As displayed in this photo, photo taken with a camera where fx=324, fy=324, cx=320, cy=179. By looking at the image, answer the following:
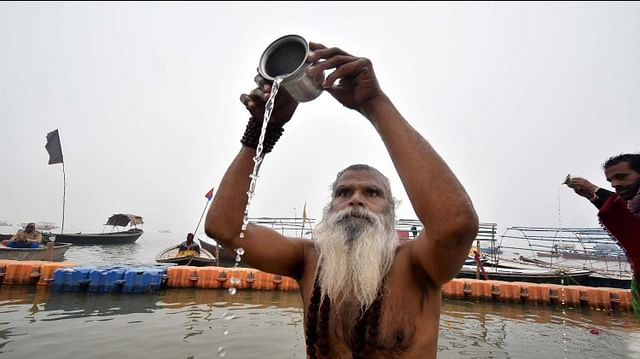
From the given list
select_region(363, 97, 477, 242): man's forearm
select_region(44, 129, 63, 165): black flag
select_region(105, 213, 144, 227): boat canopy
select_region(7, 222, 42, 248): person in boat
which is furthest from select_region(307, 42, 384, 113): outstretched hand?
select_region(105, 213, 144, 227): boat canopy

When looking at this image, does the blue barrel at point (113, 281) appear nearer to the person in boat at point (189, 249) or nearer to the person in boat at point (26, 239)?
the person in boat at point (189, 249)

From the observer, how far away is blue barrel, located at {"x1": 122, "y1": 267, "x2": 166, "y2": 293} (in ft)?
33.3

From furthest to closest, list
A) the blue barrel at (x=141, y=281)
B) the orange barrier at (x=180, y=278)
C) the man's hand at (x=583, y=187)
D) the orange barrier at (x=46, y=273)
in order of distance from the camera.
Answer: the orange barrier at (x=180, y=278) < the orange barrier at (x=46, y=273) < the blue barrel at (x=141, y=281) < the man's hand at (x=583, y=187)

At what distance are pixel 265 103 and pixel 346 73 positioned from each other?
1.95 feet

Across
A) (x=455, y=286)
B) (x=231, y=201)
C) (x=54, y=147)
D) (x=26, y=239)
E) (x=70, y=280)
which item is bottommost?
(x=70, y=280)

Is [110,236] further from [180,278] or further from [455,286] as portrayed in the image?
[455,286]

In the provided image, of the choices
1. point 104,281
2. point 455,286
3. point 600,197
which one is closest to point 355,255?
point 600,197

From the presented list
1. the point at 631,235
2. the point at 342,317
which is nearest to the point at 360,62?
the point at 342,317

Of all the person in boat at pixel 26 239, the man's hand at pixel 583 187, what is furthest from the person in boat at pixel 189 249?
the man's hand at pixel 583 187

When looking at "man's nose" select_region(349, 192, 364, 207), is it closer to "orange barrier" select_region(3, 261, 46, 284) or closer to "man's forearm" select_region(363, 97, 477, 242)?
"man's forearm" select_region(363, 97, 477, 242)

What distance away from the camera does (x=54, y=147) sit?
67.8 feet

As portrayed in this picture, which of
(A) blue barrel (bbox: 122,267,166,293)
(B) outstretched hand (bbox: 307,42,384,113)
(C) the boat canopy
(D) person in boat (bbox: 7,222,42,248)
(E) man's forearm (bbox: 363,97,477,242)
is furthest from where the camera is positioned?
(C) the boat canopy

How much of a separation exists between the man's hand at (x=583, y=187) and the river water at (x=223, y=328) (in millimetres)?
4404

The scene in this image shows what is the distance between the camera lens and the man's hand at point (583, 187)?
11.0 ft
